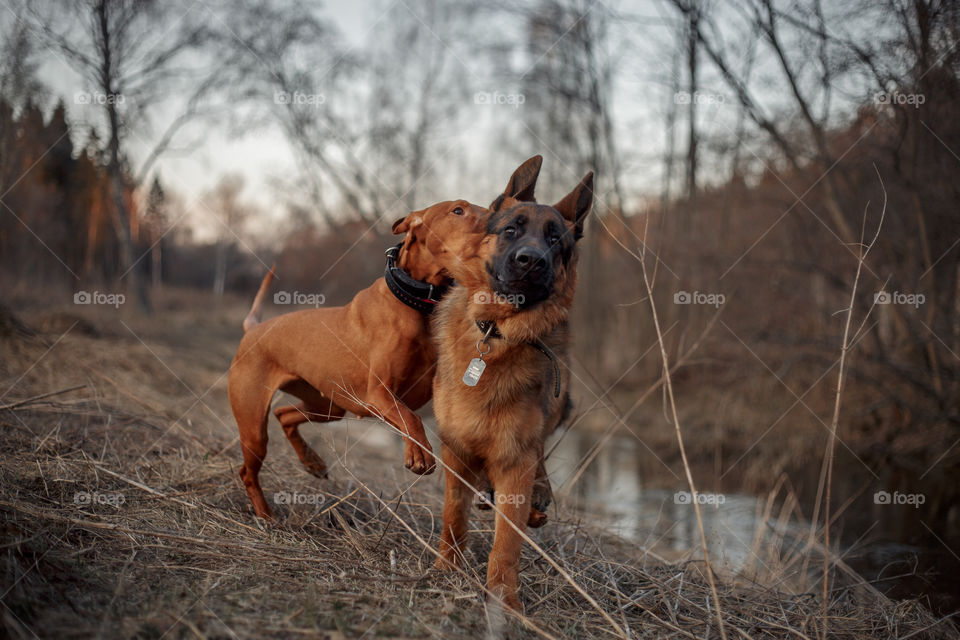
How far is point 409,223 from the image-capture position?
4.16 m

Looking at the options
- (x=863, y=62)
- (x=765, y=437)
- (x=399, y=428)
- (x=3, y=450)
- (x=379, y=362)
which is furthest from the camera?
(x=765, y=437)

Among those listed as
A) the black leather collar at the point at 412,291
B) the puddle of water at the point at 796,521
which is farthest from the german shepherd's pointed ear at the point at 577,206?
the puddle of water at the point at 796,521

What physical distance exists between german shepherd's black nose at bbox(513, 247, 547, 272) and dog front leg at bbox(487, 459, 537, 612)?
996 mm

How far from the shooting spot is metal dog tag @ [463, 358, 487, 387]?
11.3 feet

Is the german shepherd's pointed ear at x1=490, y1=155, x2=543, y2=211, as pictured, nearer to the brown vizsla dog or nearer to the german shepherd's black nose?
the brown vizsla dog

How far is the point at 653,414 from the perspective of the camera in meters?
12.4

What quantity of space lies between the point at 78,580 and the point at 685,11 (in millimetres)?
8954

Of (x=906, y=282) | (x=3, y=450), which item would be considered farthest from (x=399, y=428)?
(x=906, y=282)

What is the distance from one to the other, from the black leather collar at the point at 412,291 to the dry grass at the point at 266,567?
978mm

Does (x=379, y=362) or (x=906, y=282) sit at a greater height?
(x=906, y=282)

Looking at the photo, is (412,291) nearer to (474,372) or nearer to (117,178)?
(474,372)

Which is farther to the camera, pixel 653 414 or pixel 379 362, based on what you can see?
pixel 653 414

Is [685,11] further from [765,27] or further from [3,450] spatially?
[3,450]

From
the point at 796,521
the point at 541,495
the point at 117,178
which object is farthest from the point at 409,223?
the point at 117,178
